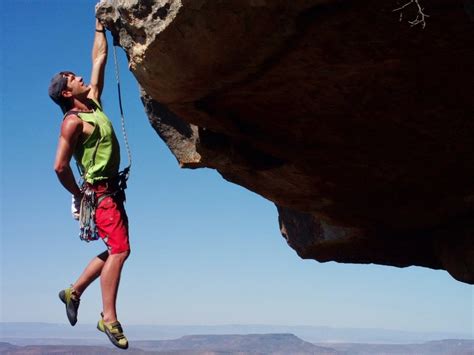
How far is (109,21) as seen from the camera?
614 centimetres

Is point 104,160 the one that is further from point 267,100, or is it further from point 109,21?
point 267,100

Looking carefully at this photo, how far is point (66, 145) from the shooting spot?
207 inches

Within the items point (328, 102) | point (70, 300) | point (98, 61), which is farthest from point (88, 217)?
point (328, 102)

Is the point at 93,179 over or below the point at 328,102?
below

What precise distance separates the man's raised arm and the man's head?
0.73 feet

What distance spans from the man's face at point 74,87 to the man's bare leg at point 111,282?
1286 millimetres

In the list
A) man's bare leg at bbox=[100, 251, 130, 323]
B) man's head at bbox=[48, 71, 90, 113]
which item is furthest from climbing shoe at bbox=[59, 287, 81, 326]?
man's head at bbox=[48, 71, 90, 113]

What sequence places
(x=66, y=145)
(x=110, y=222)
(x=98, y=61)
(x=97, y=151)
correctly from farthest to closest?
(x=98, y=61)
(x=97, y=151)
(x=110, y=222)
(x=66, y=145)

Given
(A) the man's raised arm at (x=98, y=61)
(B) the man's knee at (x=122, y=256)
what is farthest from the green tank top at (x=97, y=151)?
(B) the man's knee at (x=122, y=256)

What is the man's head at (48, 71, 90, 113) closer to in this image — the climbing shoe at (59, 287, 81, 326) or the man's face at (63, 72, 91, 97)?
the man's face at (63, 72, 91, 97)

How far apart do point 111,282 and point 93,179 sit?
810 mm

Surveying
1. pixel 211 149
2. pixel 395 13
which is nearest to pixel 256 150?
pixel 211 149

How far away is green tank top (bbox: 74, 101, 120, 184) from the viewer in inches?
215

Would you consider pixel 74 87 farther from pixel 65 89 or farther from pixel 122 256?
pixel 122 256
